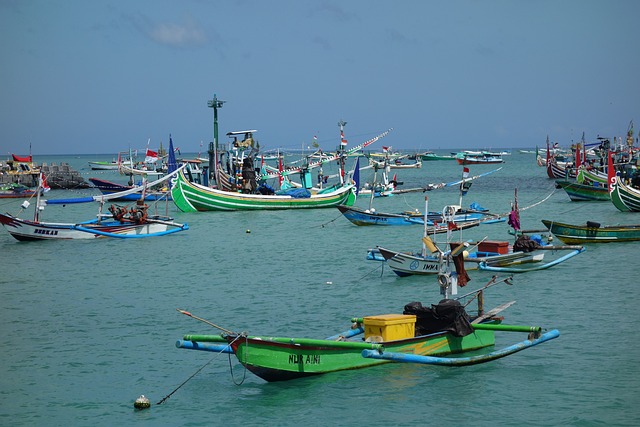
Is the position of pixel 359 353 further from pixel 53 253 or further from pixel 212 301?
pixel 53 253

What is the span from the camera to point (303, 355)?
587 inches

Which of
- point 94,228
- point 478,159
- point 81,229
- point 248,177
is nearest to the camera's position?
point 81,229

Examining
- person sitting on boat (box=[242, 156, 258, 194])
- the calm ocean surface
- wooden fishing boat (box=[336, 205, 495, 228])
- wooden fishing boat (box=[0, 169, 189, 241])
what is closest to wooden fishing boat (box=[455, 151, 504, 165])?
person sitting on boat (box=[242, 156, 258, 194])

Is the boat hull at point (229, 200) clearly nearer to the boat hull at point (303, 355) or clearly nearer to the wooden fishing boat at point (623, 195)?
the wooden fishing boat at point (623, 195)

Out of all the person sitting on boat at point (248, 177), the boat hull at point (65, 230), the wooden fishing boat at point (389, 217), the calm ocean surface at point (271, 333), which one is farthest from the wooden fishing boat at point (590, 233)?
the person sitting on boat at point (248, 177)

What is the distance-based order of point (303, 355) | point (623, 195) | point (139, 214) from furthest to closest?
point (623, 195) < point (139, 214) < point (303, 355)

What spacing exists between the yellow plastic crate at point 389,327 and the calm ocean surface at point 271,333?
29.2 inches

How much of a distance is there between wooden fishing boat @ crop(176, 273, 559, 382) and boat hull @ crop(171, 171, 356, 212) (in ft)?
119

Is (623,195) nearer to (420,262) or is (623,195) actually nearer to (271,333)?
(420,262)

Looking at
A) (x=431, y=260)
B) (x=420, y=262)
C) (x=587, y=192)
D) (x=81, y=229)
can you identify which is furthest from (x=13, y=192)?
(x=431, y=260)

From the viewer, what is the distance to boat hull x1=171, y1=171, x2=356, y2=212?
2088 inches

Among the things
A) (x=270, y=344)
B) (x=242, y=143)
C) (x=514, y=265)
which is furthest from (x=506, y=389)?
(x=242, y=143)

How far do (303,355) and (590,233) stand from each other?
20557 mm

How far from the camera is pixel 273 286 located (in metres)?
26.5
